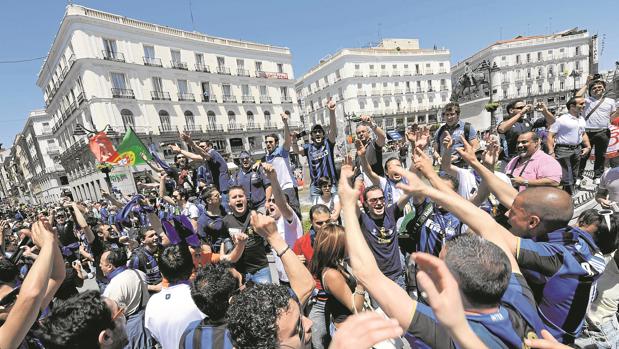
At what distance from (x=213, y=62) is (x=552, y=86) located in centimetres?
6554

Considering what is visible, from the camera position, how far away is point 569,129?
5496 millimetres

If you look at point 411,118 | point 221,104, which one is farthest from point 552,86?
point 221,104

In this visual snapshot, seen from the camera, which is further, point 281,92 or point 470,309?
point 281,92

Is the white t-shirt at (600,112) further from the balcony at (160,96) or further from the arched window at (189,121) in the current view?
the balcony at (160,96)

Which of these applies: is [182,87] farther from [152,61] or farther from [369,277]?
[369,277]

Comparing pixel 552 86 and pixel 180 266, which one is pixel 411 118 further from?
pixel 180 266

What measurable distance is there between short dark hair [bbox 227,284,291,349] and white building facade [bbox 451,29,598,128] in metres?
66.6

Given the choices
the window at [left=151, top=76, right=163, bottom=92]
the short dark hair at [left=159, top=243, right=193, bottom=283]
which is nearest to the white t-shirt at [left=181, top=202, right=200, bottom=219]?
the short dark hair at [left=159, top=243, right=193, bottom=283]

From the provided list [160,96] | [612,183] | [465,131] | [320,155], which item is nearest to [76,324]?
[320,155]

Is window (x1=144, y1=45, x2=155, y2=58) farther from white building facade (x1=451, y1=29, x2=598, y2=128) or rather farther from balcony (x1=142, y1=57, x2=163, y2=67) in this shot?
white building facade (x1=451, y1=29, x2=598, y2=128)

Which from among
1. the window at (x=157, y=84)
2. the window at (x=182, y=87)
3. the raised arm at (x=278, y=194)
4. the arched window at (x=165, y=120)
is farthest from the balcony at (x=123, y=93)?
the raised arm at (x=278, y=194)

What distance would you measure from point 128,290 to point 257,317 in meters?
2.06

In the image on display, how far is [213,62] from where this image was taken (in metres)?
36.8

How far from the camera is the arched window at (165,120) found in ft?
107
